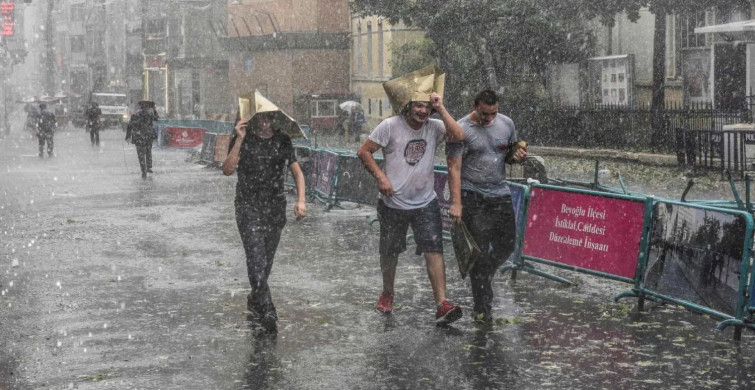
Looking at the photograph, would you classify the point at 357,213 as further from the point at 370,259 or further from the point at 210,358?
the point at 210,358

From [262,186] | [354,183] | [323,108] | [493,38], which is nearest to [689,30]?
[493,38]

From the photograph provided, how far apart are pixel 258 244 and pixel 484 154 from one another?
1.77 m

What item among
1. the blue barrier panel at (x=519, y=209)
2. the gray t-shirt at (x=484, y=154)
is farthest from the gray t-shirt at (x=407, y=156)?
the blue barrier panel at (x=519, y=209)

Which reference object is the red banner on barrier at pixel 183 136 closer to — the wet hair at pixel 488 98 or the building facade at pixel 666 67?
the building facade at pixel 666 67

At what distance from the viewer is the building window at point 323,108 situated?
207 ft

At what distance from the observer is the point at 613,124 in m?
31.5

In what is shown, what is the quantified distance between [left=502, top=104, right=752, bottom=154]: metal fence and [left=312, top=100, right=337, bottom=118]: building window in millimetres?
26607

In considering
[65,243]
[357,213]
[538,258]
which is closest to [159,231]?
[65,243]

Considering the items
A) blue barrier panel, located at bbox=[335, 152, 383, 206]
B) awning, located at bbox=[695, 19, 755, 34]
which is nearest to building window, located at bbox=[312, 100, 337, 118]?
awning, located at bbox=[695, 19, 755, 34]

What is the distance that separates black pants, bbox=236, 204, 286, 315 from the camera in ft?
28.2

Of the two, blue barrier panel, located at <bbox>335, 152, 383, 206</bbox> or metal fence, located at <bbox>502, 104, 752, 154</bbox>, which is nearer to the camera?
blue barrier panel, located at <bbox>335, 152, 383, 206</bbox>

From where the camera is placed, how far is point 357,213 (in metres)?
17.4

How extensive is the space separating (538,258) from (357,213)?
6.87 m

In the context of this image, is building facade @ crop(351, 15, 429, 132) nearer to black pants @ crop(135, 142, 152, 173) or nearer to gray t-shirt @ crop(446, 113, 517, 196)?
black pants @ crop(135, 142, 152, 173)
